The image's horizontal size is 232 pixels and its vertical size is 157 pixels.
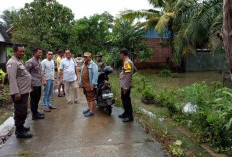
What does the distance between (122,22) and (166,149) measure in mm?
12796

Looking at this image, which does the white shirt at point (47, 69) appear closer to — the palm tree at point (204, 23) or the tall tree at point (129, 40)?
the palm tree at point (204, 23)

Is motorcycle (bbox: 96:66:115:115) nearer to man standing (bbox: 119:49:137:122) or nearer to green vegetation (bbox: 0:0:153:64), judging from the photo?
man standing (bbox: 119:49:137:122)

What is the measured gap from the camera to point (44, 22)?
17.8m

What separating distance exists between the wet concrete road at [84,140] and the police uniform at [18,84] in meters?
0.55

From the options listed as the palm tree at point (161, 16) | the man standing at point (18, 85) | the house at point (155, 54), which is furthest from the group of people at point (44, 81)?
the house at point (155, 54)

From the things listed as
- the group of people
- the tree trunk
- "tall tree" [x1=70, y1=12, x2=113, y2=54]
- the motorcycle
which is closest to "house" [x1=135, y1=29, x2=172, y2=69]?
"tall tree" [x1=70, y1=12, x2=113, y2=54]

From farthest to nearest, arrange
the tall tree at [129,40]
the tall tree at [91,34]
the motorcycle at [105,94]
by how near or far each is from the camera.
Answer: the tall tree at [91,34] < the tall tree at [129,40] < the motorcycle at [105,94]

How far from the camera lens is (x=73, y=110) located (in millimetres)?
6883

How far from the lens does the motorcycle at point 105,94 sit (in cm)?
611

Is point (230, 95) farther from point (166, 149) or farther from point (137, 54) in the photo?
point (137, 54)

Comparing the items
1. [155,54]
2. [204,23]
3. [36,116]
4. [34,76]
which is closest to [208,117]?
[34,76]

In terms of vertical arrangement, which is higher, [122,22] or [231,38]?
[122,22]

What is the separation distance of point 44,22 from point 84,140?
1510 cm

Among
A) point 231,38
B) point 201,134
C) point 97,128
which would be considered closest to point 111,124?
point 97,128
